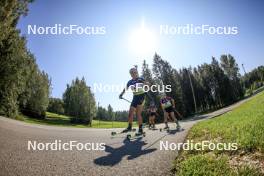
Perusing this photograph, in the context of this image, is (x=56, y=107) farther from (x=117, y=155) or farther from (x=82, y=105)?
(x=117, y=155)

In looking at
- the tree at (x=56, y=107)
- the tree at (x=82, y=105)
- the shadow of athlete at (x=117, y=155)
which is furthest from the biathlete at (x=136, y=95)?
the tree at (x=56, y=107)

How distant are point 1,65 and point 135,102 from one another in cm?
2741

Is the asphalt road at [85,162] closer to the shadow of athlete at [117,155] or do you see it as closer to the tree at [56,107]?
the shadow of athlete at [117,155]

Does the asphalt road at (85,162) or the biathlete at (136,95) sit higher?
the biathlete at (136,95)

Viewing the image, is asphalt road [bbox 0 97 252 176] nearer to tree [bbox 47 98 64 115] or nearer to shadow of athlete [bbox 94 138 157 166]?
shadow of athlete [bbox 94 138 157 166]

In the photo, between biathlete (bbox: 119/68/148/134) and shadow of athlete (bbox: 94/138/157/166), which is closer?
shadow of athlete (bbox: 94/138/157/166)

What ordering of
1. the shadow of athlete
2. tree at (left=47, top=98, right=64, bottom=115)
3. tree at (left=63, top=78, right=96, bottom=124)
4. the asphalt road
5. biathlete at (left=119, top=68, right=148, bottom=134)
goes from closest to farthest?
the asphalt road → the shadow of athlete → biathlete at (left=119, top=68, right=148, bottom=134) → tree at (left=63, top=78, right=96, bottom=124) → tree at (left=47, top=98, right=64, bottom=115)

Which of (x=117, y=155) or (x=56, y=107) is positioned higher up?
(x=56, y=107)

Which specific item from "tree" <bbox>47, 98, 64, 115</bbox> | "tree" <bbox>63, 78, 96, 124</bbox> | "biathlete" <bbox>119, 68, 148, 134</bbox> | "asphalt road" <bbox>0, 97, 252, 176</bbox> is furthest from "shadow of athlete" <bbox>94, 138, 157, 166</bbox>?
"tree" <bbox>47, 98, 64, 115</bbox>

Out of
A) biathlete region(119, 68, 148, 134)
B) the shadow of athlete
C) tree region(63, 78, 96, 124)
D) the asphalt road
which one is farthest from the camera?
tree region(63, 78, 96, 124)

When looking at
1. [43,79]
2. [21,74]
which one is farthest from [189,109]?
[21,74]

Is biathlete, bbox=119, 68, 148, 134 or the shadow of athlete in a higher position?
biathlete, bbox=119, 68, 148, 134

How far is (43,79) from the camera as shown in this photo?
5788cm

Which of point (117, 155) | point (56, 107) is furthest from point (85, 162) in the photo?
point (56, 107)
